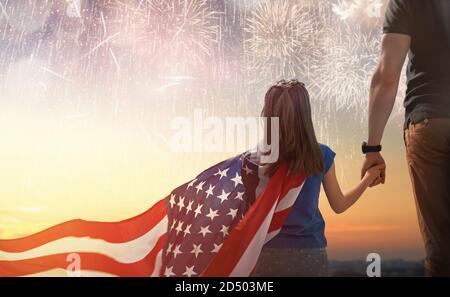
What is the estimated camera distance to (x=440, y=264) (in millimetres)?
2719

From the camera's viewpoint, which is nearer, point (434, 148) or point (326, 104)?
point (434, 148)

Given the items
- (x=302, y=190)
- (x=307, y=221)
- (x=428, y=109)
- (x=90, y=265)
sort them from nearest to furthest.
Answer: (x=428, y=109) → (x=307, y=221) → (x=302, y=190) → (x=90, y=265)

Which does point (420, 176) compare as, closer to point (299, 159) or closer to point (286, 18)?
point (299, 159)

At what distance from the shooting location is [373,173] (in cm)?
327

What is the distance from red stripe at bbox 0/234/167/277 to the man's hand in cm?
139

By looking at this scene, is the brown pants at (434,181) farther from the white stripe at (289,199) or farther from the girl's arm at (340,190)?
the white stripe at (289,199)

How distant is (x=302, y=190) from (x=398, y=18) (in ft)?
3.60

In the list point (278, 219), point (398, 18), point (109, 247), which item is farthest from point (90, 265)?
point (398, 18)

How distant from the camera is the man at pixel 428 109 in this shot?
267 cm

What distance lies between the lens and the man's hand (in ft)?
10.5

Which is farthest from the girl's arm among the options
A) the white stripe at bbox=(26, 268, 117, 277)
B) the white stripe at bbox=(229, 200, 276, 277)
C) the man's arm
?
the white stripe at bbox=(26, 268, 117, 277)

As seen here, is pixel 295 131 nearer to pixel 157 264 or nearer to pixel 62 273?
pixel 157 264
